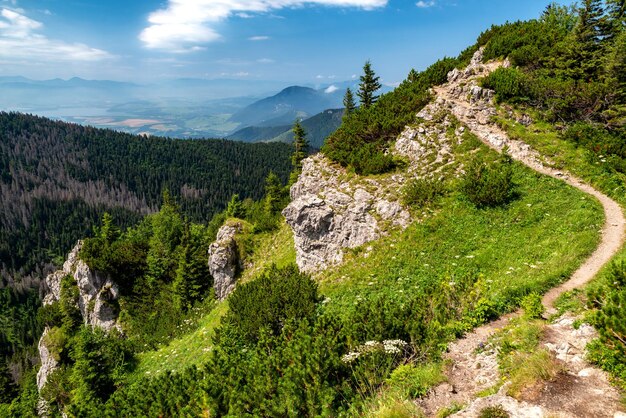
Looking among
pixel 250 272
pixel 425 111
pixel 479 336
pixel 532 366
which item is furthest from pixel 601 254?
pixel 250 272

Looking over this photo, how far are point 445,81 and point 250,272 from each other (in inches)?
1051

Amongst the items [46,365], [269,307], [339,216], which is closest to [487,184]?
[339,216]

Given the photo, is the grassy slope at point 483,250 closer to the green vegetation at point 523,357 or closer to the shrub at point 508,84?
the green vegetation at point 523,357

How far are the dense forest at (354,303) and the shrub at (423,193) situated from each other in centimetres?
33

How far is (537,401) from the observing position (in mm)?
6227

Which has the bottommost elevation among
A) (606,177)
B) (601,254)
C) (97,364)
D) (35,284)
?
(35,284)

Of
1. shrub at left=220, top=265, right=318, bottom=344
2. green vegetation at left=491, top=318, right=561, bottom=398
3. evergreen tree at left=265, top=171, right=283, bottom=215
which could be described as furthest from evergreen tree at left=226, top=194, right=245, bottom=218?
green vegetation at left=491, top=318, right=561, bottom=398

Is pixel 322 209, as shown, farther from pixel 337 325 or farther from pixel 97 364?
pixel 97 364

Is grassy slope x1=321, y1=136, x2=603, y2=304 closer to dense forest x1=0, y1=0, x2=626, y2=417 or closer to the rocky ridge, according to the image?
dense forest x1=0, y1=0, x2=626, y2=417

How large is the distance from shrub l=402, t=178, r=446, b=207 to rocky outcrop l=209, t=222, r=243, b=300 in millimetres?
17859

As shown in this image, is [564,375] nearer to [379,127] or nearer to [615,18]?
[379,127]

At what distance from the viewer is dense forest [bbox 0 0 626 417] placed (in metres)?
8.23

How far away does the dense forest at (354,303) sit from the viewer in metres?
8.23

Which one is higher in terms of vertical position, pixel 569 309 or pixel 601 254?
pixel 601 254
